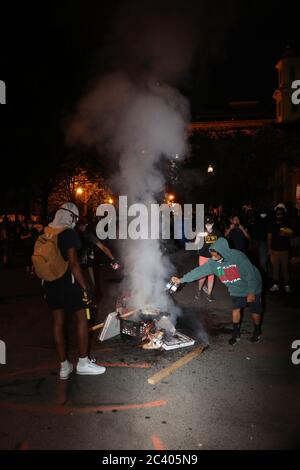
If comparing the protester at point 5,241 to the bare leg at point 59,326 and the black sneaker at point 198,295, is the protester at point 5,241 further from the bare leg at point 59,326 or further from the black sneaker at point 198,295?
the bare leg at point 59,326

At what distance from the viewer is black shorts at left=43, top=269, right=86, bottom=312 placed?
4652 mm

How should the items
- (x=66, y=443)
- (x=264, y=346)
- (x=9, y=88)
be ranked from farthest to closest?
(x=9, y=88) → (x=264, y=346) → (x=66, y=443)

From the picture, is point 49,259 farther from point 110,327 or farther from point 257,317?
point 257,317

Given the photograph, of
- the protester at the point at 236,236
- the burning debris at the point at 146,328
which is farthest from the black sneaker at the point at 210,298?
the burning debris at the point at 146,328

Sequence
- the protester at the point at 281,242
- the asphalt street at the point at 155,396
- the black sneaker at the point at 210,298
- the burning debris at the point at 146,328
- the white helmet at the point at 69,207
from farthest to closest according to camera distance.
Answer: the protester at the point at 281,242 < the black sneaker at the point at 210,298 < the burning debris at the point at 146,328 < the white helmet at the point at 69,207 < the asphalt street at the point at 155,396

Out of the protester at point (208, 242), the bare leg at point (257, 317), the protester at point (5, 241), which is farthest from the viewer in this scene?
the protester at point (5, 241)

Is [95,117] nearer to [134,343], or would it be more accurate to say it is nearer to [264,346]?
[134,343]

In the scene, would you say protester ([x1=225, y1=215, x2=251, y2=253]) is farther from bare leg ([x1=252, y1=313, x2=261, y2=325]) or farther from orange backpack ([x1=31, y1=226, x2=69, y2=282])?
orange backpack ([x1=31, y1=226, x2=69, y2=282])

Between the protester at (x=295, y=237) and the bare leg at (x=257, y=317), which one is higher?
the protester at (x=295, y=237)

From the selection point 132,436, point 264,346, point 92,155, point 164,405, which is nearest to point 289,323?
point 264,346

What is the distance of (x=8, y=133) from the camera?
19.4 metres

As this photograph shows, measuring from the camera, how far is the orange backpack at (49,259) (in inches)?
178

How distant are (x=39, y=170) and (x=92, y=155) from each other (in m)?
2.89

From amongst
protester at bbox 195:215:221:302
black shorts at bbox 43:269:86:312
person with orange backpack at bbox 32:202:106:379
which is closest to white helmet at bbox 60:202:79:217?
person with orange backpack at bbox 32:202:106:379
